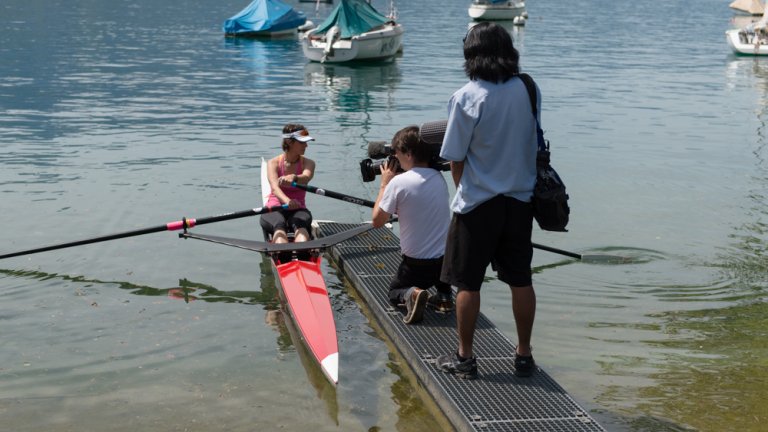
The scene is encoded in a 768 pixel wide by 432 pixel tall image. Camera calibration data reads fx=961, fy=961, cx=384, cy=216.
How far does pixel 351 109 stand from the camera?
2736 centimetres

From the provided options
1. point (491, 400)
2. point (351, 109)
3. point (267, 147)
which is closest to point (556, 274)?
point (491, 400)

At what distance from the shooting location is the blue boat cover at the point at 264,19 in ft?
177

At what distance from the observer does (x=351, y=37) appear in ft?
131

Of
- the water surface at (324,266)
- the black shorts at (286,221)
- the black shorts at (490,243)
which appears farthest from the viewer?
the black shorts at (286,221)

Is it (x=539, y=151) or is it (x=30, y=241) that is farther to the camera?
(x=30, y=241)

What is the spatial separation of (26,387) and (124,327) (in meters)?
1.62

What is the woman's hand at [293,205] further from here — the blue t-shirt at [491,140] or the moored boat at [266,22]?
the moored boat at [266,22]

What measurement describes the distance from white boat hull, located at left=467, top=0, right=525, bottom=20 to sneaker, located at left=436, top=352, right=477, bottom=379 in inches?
2577

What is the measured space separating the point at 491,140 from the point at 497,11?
2612 inches

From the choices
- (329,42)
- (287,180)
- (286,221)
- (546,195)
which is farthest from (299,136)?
(329,42)

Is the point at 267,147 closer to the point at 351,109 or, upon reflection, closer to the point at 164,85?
the point at 351,109

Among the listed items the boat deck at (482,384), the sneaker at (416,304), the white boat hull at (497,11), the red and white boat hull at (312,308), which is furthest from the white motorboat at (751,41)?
the sneaker at (416,304)

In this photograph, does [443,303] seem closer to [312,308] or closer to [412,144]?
[312,308]

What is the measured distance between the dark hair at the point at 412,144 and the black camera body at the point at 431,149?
63 mm
